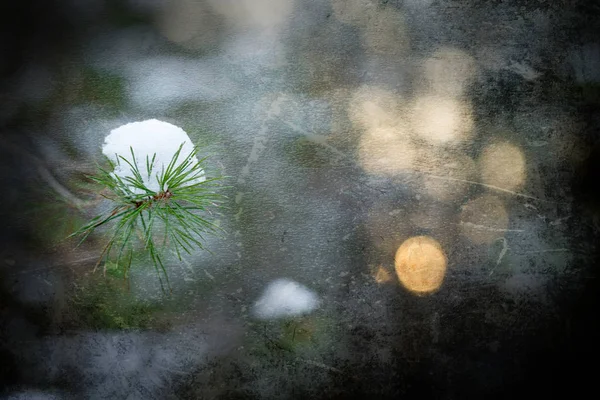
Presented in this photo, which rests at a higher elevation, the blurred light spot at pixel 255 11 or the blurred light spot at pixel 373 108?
the blurred light spot at pixel 255 11

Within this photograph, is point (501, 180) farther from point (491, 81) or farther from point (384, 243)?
point (384, 243)

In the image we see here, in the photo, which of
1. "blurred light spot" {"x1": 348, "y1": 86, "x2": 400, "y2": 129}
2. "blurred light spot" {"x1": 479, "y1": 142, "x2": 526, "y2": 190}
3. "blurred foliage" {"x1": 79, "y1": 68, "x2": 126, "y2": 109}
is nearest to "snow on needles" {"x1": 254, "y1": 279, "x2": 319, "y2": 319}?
"blurred light spot" {"x1": 348, "y1": 86, "x2": 400, "y2": 129}

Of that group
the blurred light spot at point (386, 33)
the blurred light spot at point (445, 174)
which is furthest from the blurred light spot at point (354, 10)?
the blurred light spot at point (445, 174)

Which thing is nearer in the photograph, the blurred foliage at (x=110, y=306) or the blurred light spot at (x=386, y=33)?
the blurred foliage at (x=110, y=306)

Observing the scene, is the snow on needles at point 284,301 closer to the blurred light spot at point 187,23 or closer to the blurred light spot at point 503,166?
the blurred light spot at point 503,166

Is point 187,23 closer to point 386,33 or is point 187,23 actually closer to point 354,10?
point 354,10

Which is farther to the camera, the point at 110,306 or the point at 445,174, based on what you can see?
the point at 445,174

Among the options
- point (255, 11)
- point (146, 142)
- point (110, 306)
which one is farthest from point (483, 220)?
point (110, 306)
